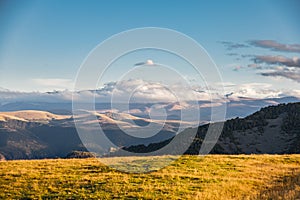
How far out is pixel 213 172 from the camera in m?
34.8

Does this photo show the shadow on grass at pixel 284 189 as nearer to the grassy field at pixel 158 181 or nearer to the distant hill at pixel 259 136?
the grassy field at pixel 158 181

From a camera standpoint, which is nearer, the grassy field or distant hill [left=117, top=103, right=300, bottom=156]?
the grassy field

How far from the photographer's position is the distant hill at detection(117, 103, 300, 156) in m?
148

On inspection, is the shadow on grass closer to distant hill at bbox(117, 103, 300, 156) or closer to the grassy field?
the grassy field

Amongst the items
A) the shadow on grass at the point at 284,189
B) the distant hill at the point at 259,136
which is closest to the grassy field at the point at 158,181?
the shadow on grass at the point at 284,189

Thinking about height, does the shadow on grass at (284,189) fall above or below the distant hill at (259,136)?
above

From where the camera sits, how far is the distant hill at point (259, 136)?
14812 centimetres

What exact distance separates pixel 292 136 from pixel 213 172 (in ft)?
466

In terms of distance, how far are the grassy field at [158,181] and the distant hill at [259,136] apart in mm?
100632

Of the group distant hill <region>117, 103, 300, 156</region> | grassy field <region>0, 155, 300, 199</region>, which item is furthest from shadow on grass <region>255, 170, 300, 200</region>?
distant hill <region>117, 103, 300, 156</region>

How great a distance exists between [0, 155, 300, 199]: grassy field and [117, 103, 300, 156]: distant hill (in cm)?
10063

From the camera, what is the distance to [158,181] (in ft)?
98.8

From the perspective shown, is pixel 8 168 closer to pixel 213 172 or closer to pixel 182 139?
pixel 213 172

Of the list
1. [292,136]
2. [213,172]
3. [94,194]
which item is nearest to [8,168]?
[94,194]
